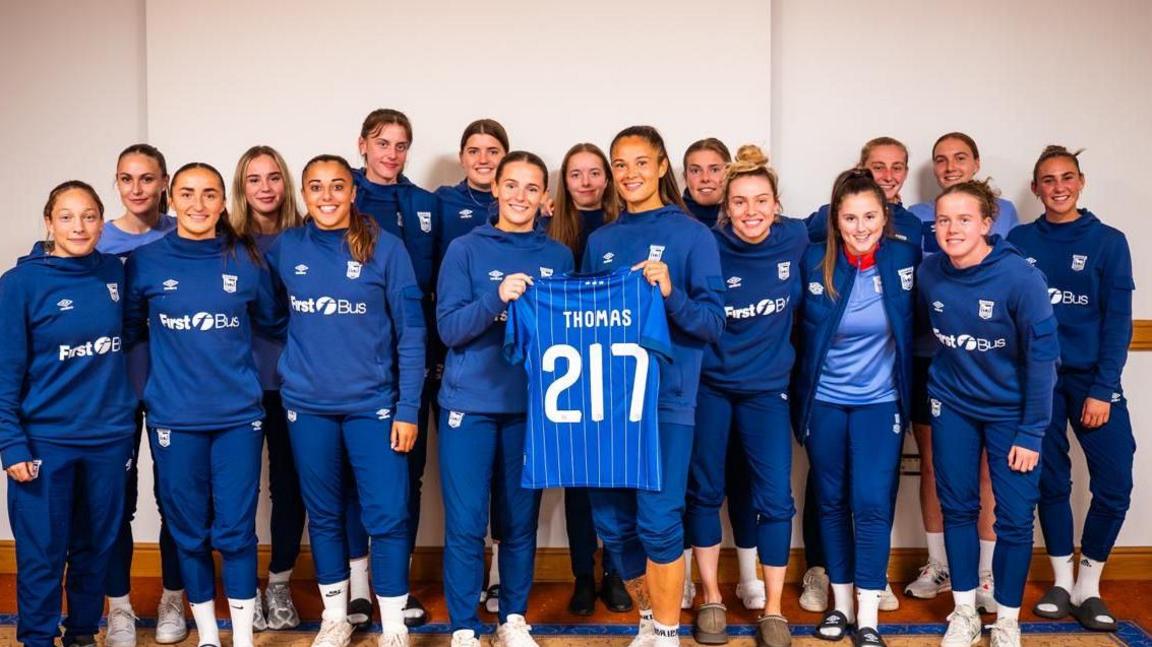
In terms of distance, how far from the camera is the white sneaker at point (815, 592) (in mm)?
3752

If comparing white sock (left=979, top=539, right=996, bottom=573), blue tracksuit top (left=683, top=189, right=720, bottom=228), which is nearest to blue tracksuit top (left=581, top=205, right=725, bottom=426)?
blue tracksuit top (left=683, top=189, right=720, bottom=228)

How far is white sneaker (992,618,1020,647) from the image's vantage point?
3264 millimetres

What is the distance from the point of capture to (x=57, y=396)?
2.99 meters

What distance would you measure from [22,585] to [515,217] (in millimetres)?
1847

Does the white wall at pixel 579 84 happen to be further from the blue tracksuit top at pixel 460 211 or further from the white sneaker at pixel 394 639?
the white sneaker at pixel 394 639

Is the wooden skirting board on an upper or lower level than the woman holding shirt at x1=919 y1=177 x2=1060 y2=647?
lower

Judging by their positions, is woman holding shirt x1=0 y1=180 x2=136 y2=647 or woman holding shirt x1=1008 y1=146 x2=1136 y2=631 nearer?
woman holding shirt x1=0 y1=180 x2=136 y2=647

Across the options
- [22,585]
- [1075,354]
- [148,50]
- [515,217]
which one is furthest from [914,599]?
[148,50]

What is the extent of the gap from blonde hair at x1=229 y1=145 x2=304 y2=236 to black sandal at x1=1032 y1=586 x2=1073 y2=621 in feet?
9.81

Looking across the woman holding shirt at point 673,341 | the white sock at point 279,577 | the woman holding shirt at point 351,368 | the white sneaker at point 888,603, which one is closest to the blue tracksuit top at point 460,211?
the woman holding shirt at point 351,368

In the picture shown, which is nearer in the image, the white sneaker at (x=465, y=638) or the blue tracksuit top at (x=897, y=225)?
the white sneaker at (x=465, y=638)

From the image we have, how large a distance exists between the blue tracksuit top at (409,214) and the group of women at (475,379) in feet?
0.05

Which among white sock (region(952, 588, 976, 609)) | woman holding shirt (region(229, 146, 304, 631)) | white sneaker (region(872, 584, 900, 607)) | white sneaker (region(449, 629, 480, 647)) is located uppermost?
woman holding shirt (region(229, 146, 304, 631))

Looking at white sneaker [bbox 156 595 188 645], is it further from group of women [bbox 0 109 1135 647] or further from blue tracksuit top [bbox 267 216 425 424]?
blue tracksuit top [bbox 267 216 425 424]
